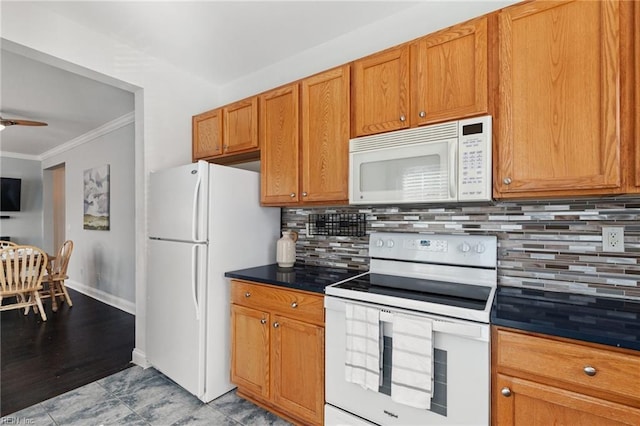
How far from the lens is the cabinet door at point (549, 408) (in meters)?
1.06

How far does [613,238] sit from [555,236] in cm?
22

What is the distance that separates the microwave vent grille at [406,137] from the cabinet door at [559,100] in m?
0.23

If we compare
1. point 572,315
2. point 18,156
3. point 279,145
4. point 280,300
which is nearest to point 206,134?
point 279,145

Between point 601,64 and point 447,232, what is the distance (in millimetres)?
1032

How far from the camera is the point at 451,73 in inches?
63.0

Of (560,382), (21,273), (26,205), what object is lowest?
(21,273)

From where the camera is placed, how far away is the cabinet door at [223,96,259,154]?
2.46 metres

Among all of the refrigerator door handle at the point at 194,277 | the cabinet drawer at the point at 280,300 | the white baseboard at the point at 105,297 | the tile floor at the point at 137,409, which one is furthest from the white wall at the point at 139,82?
the white baseboard at the point at 105,297

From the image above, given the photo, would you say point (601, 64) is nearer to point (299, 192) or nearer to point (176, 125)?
point (299, 192)

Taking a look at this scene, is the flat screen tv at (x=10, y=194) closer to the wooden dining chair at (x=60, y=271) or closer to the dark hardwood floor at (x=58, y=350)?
the wooden dining chair at (x=60, y=271)

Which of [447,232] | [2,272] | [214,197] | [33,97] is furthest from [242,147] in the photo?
[2,272]

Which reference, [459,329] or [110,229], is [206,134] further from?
[110,229]

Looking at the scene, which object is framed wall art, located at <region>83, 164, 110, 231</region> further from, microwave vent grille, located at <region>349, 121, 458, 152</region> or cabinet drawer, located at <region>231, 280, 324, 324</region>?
microwave vent grille, located at <region>349, 121, 458, 152</region>

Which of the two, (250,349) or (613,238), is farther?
(250,349)
